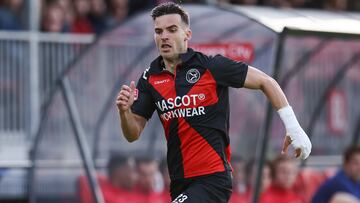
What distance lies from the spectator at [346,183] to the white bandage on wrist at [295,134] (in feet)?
18.1

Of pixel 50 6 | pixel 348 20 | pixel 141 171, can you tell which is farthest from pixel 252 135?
pixel 50 6

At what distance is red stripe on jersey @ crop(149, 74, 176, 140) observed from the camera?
7.63 meters

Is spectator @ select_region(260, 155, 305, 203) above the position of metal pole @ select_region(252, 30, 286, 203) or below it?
below

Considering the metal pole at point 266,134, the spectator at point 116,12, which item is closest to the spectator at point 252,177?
the metal pole at point 266,134

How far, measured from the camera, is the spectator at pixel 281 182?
12.9 meters

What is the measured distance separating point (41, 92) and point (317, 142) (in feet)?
12.9

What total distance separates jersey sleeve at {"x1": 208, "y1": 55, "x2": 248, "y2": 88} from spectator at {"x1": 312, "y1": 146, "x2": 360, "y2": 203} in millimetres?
5541

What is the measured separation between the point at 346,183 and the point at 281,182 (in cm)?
75

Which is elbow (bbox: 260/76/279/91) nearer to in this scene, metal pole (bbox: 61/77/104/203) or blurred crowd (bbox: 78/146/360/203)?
blurred crowd (bbox: 78/146/360/203)

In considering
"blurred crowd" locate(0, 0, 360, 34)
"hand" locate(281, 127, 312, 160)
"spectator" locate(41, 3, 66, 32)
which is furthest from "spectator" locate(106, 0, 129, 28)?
"hand" locate(281, 127, 312, 160)

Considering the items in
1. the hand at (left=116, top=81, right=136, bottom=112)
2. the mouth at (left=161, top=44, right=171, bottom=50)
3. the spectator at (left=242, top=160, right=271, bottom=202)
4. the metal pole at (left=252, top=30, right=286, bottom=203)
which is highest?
the mouth at (left=161, top=44, right=171, bottom=50)

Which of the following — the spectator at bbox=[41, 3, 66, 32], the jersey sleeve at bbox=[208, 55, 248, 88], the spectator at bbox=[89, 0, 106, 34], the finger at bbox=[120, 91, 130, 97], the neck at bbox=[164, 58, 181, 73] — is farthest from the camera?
the spectator at bbox=[89, 0, 106, 34]

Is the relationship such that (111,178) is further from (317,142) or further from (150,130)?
(317,142)

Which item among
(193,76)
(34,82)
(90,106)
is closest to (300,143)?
(193,76)
